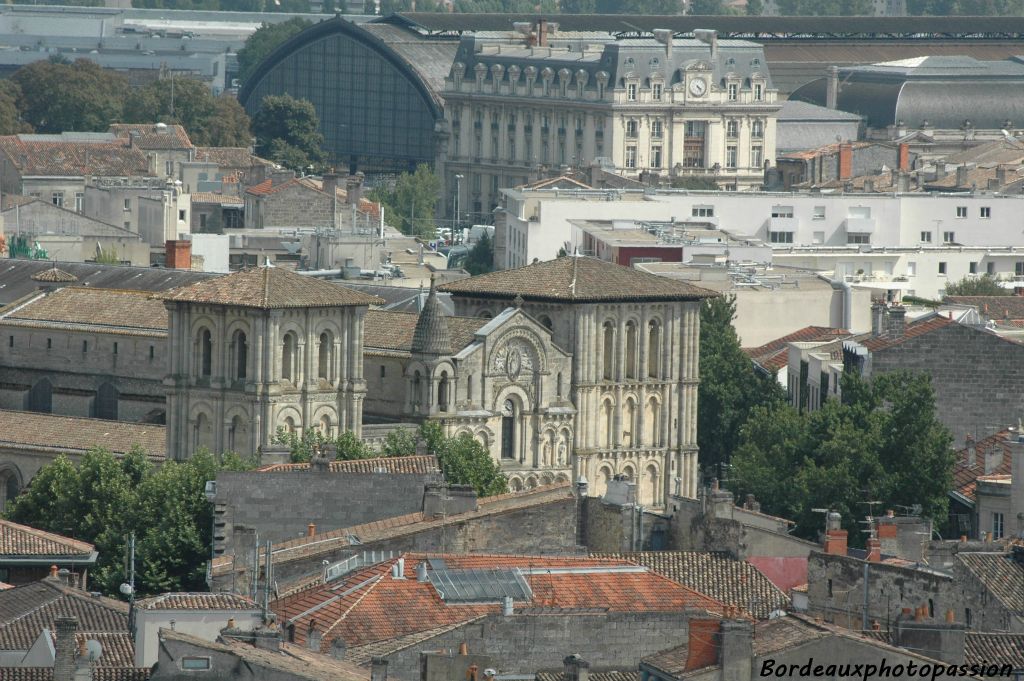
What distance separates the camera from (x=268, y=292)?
110062mm

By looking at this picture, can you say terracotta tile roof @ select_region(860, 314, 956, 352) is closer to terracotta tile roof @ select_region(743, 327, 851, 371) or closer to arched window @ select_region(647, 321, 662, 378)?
arched window @ select_region(647, 321, 662, 378)

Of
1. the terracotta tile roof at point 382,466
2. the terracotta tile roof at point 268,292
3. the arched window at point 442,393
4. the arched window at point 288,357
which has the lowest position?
the terracotta tile roof at point 382,466

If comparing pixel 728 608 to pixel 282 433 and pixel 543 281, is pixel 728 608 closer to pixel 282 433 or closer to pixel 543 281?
pixel 282 433

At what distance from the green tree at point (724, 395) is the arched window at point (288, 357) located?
1717 centimetres

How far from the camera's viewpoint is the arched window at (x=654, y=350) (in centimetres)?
12069

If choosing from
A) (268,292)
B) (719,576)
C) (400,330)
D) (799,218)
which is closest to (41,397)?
(400,330)

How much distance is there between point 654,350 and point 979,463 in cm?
2288

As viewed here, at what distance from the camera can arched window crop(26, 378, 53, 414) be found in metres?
123

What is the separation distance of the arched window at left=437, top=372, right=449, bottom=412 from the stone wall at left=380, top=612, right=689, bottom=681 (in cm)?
5180

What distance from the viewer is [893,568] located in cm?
6375

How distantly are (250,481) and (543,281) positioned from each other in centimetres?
3998

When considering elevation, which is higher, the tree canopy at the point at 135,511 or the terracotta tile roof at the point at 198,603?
the terracotta tile roof at the point at 198,603

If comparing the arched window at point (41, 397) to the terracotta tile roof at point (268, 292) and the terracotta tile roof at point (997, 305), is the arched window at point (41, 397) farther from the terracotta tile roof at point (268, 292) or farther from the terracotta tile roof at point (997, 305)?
the terracotta tile roof at point (997, 305)

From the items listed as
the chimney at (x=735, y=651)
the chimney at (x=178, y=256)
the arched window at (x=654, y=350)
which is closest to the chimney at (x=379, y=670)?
the chimney at (x=735, y=651)
